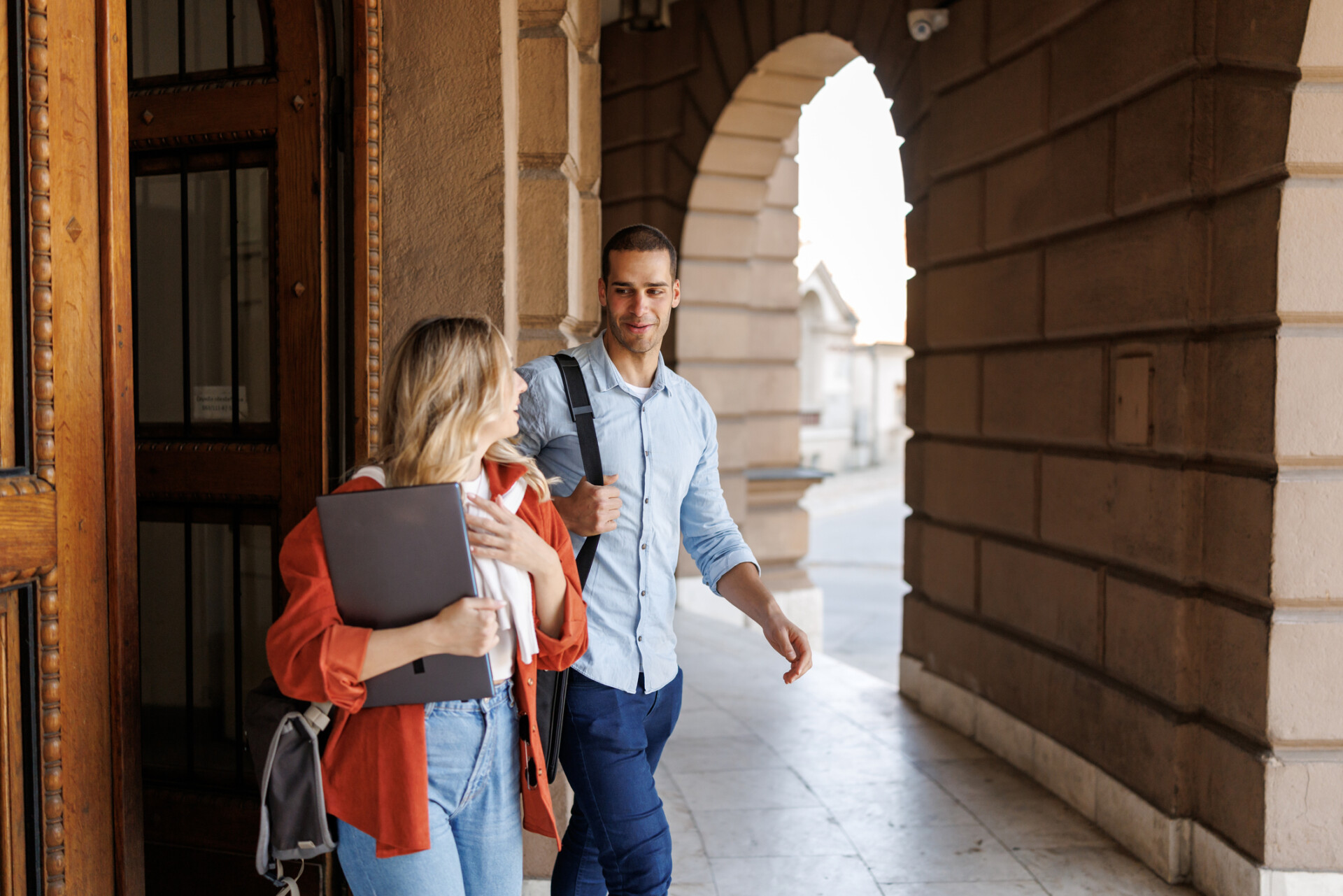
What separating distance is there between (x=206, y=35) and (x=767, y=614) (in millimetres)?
2282

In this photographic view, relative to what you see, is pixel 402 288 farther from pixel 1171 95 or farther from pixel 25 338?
pixel 1171 95

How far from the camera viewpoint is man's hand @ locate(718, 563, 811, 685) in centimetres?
240

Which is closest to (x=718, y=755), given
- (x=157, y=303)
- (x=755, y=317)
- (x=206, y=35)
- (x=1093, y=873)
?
(x=1093, y=873)

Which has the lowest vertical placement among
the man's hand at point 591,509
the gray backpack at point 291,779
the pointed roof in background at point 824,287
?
the gray backpack at point 291,779

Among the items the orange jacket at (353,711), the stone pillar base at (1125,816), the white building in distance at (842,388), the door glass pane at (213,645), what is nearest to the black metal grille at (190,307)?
the door glass pane at (213,645)

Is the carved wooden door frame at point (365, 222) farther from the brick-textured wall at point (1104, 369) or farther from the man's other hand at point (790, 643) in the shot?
the brick-textured wall at point (1104, 369)

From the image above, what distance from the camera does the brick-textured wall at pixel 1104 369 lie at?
11.5ft

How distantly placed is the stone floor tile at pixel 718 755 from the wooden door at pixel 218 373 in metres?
2.42

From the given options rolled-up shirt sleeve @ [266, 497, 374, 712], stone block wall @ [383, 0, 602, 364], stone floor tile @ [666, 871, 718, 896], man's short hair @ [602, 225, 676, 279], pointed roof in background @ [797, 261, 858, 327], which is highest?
pointed roof in background @ [797, 261, 858, 327]

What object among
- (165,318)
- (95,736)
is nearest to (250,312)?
(165,318)

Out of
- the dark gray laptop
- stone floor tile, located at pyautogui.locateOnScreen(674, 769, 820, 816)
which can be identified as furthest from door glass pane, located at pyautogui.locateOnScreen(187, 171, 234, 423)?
stone floor tile, located at pyautogui.locateOnScreen(674, 769, 820, 816)

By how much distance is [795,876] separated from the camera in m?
3.79

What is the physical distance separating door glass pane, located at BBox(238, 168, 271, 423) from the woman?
4.28ft

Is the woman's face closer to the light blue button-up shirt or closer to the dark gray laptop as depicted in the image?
the dark gray laptop
